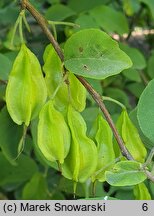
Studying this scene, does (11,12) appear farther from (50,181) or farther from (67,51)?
(67,51)

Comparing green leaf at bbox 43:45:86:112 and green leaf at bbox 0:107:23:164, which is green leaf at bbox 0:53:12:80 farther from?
green leaf at bbox 43:45:86:112

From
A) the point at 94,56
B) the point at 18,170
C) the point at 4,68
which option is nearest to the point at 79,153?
the point at 94,56

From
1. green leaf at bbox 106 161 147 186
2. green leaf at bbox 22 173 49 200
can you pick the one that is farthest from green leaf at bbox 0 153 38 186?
green leaf at bbox 106 161 147 186

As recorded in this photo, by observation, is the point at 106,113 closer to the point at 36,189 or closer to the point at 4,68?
the point at 4,68

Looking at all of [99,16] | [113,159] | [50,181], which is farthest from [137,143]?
[50,181]

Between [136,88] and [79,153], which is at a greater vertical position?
[79,153]

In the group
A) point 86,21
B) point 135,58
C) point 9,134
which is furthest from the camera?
point 135,58

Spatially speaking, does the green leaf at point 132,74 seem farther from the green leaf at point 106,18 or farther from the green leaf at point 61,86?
the green leaf at point 61,86
